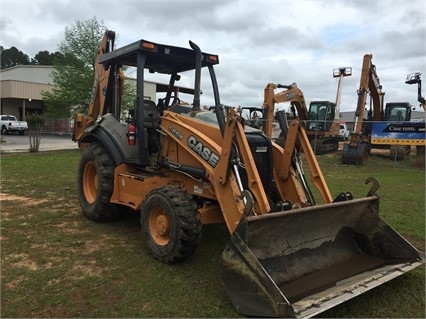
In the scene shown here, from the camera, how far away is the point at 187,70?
6477mm

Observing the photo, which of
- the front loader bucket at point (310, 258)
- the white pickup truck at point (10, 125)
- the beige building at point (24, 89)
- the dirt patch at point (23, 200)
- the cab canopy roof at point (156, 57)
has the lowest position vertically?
the dirt patch at point (23, 200)

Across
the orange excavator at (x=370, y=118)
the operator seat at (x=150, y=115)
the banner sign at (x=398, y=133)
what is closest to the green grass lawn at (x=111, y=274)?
the operator seat at (x=150, y=115)

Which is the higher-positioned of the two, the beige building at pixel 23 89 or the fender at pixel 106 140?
the beige building at pixel 23 89

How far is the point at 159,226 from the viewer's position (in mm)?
4652

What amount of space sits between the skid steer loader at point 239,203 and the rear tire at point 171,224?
12mm

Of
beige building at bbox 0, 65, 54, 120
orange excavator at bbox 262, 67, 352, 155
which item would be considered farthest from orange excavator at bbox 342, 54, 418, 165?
beige building at bbox 0, 65, 54, 120

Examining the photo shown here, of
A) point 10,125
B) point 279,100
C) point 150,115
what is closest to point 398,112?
point 279,100

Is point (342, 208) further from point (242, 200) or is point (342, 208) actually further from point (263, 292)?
point (263, 292)

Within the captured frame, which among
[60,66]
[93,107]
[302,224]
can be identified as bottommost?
[302,224]

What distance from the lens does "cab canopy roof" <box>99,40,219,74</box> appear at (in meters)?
5.37

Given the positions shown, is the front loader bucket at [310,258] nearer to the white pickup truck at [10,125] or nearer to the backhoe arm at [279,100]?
the backhoe arm at [279,100]

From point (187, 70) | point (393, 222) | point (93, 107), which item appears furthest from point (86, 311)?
point (393, 222)

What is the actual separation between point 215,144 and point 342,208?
1.54 metres

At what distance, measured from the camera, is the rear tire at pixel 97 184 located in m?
5.89
